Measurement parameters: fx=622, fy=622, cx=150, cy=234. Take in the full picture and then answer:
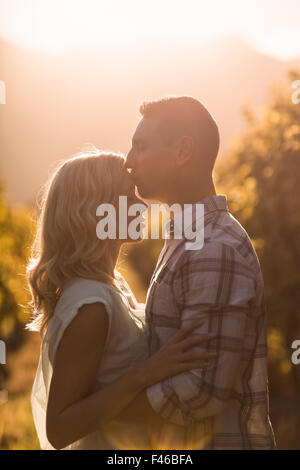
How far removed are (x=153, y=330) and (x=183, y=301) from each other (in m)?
0.29

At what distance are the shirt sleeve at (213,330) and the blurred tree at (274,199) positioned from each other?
342 inches

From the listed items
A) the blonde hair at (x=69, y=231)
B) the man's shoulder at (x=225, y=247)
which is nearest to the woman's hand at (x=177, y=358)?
the man's shoulder at (x=225, y=247)

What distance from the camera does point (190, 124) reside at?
11.1ft

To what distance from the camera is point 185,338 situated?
3006mm

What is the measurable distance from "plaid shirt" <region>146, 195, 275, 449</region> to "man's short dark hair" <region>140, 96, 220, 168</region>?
31 cm

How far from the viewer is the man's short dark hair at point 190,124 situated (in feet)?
11.1

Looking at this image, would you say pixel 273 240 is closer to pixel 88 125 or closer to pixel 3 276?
pixel 3 276

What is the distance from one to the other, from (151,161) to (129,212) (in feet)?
1.11

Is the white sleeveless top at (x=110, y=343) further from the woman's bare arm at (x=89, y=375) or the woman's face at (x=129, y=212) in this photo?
the woman's face at (x=129, y=212)

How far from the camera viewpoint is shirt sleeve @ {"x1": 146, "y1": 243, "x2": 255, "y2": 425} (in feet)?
9.55

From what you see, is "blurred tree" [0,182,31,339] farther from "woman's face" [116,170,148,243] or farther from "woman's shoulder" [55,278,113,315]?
"woman's shoulder" [55,278,113,315]

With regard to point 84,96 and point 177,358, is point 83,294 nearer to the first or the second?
point 177,358
